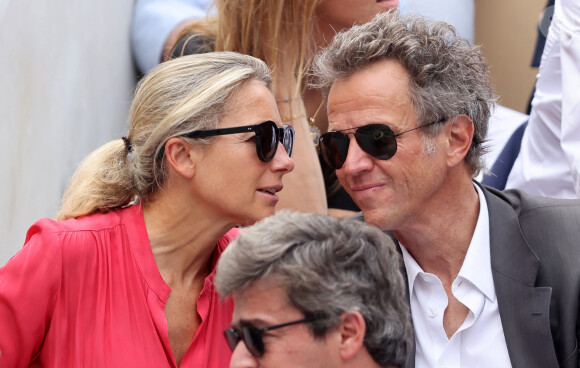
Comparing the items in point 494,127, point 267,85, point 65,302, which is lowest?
point 494,127

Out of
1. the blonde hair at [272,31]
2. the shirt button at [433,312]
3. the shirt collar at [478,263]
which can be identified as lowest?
the shirt button at [433,312]

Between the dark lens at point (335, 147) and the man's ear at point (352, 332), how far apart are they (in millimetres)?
946

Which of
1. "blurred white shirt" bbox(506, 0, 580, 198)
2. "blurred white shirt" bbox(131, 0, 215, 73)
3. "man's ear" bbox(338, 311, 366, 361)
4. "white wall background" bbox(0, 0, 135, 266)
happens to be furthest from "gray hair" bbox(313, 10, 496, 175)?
"blurred white shirt" bbox(131, 0, 215, 73)

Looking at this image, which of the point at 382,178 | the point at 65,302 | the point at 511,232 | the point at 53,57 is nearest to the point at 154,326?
the point at 65,302

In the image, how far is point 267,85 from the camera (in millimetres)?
3059

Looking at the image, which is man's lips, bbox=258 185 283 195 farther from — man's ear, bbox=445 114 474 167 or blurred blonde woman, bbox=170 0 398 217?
blurred blonde woman, bbox=170 0 398 217

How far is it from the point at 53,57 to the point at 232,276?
197cm

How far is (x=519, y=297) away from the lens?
278cm

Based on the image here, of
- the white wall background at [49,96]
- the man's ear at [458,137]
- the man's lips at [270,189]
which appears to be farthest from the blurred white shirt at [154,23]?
the man's ear at [458,137]

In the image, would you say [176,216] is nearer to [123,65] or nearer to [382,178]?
[382,178]

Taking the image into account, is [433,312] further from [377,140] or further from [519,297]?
[377,140]

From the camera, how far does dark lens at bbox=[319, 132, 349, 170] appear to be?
9.63ft

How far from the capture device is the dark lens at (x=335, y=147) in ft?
9.63

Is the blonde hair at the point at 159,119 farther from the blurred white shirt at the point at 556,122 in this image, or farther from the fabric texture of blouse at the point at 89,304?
the blurred white shirt at the point at 556,122
